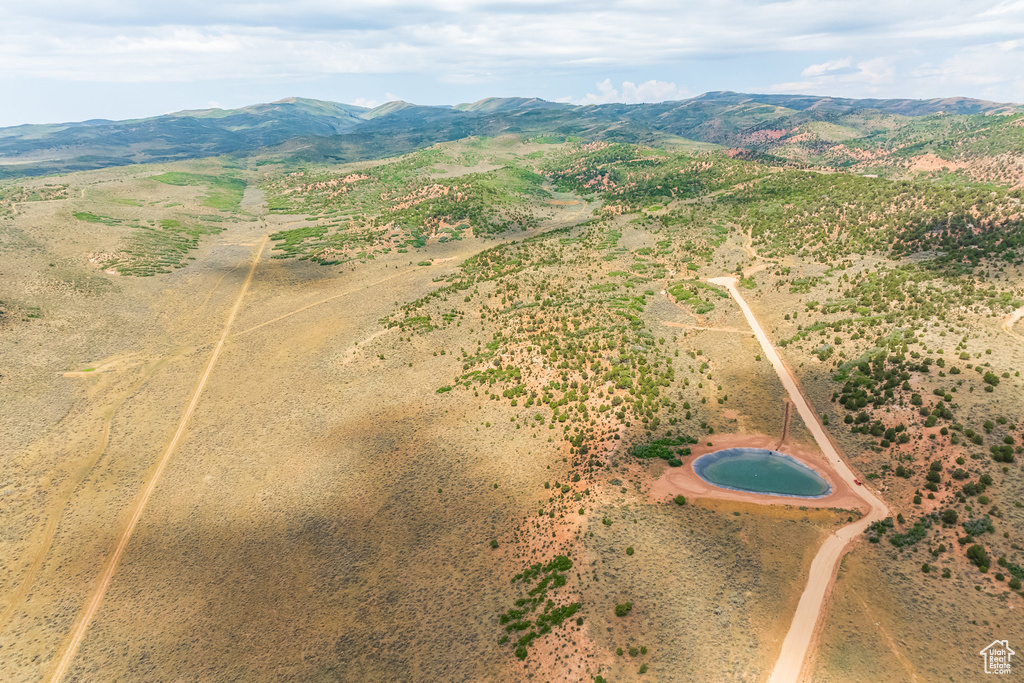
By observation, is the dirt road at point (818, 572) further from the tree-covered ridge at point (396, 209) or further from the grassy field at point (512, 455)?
the tree-covered ridge at point (396, 209)

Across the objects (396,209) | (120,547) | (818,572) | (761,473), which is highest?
(396,209)

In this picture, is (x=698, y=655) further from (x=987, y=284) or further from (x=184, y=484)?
(x=987, y=284)

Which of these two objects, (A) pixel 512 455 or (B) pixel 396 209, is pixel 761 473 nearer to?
(A) pixel 512 455

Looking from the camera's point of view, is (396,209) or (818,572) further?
(396,209)

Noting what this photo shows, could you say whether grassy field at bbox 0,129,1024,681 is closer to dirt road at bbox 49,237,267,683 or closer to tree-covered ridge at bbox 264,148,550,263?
dirt road at bbox 49,237,267,683

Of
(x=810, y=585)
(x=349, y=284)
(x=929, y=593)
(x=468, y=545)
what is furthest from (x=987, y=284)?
(x=349, y=284)

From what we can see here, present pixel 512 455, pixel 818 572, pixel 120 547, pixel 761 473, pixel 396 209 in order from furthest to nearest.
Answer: pixel 396 209, pixel 512 455, pixel 120 547, pixel 761 473, pixel 818 572

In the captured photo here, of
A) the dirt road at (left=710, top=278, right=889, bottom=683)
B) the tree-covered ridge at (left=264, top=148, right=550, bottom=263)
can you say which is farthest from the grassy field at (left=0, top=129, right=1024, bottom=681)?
the tree-covered ridge at (left=264, top=148, right=550, bottom=263)

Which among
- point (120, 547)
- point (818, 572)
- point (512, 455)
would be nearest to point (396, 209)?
point (512, 455)
